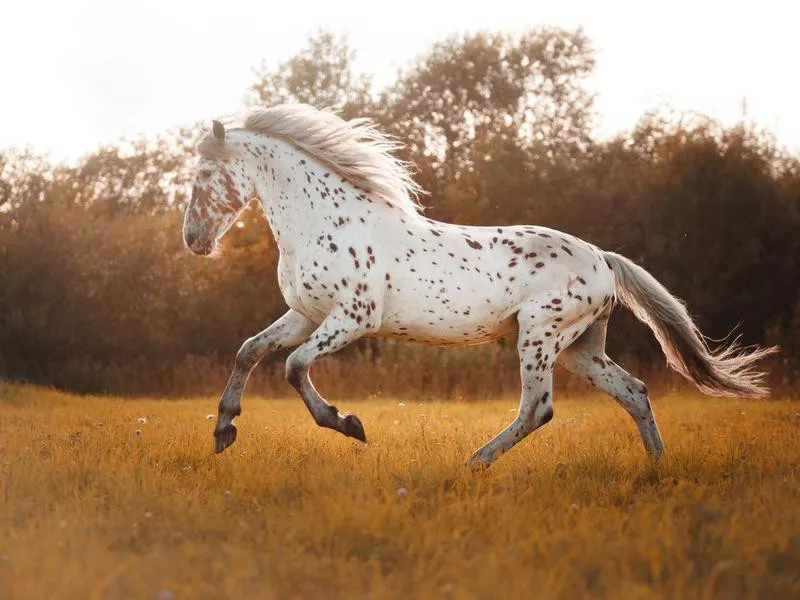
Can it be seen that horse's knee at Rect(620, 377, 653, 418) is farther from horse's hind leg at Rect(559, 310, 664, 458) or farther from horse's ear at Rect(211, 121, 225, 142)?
horse's ear at Rect(211, 121, 225, 142)

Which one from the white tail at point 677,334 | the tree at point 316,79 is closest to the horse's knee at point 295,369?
the white tail at point 677,334

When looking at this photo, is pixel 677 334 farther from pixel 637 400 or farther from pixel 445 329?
pixel 445 329

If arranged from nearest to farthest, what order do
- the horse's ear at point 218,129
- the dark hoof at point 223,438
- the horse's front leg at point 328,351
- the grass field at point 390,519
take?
the grass field at point 390,519
the horse's front leg at point 328,351
the dark hoof at point 223,438
the horse's ear at point 218,129

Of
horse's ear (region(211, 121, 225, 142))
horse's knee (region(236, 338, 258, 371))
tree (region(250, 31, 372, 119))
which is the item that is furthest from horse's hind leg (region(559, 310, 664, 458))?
tree (region(250, 31, 372, 119))

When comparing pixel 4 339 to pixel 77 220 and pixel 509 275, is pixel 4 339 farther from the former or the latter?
pixel 509 275

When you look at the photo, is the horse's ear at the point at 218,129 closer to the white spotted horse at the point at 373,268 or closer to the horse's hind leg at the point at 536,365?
the white spotted horse at the point at 373,268

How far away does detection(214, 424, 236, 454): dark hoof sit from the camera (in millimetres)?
6200

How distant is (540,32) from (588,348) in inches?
1015

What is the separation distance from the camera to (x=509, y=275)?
6.34m

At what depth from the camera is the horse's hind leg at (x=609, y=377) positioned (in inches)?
260

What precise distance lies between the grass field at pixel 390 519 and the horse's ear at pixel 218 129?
2335 mm

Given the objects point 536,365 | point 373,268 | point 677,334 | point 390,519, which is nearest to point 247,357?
point 373,268

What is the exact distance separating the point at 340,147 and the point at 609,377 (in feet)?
9.01

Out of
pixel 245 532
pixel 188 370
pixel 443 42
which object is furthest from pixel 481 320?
pixel 443 42
